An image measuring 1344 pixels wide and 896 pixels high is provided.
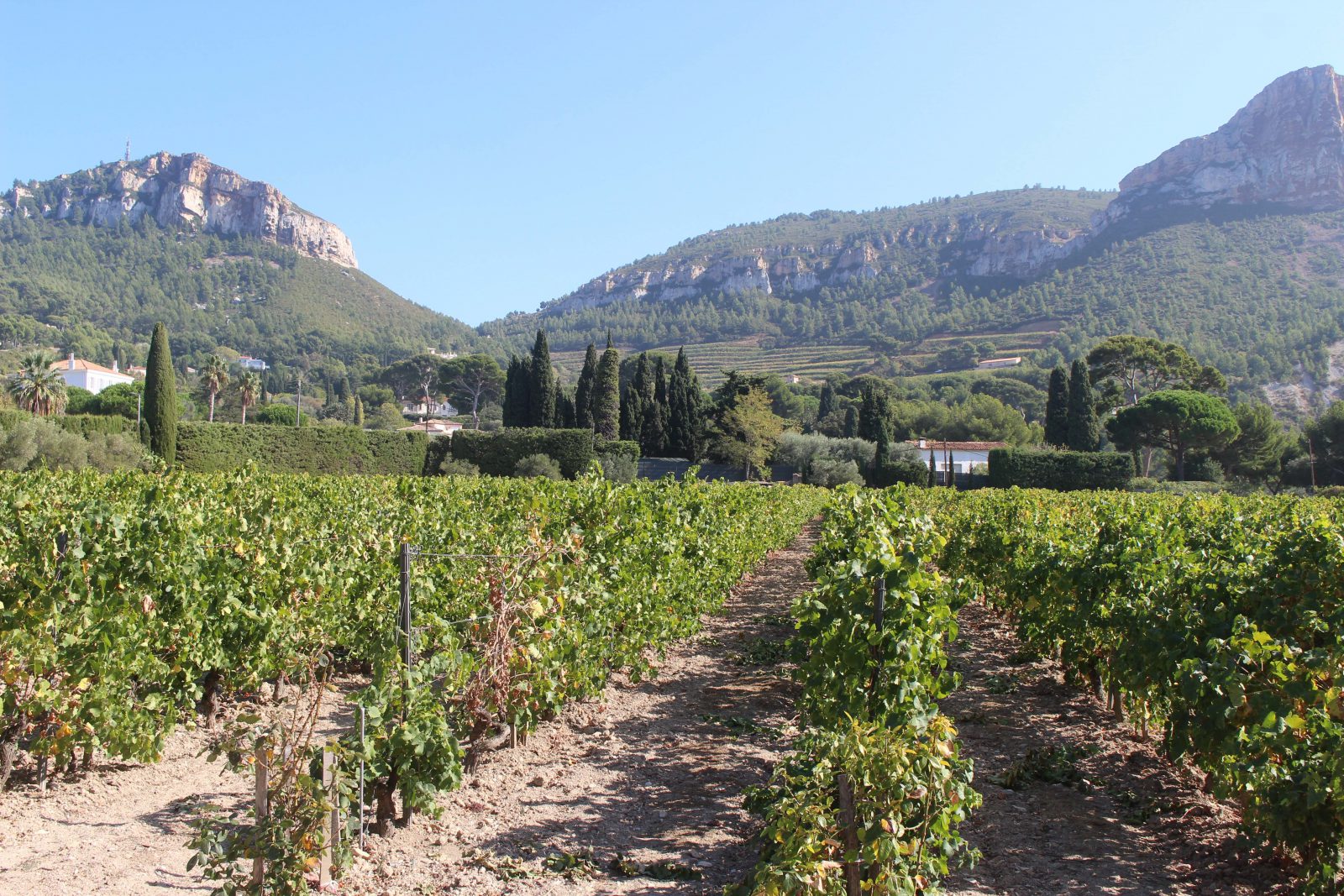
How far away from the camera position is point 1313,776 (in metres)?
3.34

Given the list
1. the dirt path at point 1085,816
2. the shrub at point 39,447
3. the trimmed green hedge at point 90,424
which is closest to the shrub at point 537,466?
the trimmed green hedge at point 90,424

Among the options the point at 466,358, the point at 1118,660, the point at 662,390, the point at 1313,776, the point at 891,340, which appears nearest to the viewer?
the point at 1313,776

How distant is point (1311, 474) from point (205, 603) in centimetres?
5294

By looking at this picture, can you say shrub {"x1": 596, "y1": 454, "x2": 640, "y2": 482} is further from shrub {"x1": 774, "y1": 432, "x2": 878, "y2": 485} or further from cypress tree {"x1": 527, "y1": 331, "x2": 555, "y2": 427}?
shrub {"x1": 774, "y1": 432, "x2": 878, "y2": 485}

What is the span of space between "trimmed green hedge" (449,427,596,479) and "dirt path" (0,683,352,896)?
122 feet

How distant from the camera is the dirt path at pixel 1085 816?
164 inches

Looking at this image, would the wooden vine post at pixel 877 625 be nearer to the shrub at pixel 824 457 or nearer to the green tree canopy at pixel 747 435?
the shrub at pixel 824 457

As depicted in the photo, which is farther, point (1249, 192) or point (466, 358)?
point (1249, 192)

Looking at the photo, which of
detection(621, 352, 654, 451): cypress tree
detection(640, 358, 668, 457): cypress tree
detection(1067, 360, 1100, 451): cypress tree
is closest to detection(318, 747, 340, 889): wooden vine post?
detection(621, 352, 654, 451): cypress tree

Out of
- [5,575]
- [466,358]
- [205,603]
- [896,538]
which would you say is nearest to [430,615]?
[205,603]

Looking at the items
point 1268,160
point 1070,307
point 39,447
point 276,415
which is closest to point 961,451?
point 276,415

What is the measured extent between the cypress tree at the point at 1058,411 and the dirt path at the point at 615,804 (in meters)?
49.1

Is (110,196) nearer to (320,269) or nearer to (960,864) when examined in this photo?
(320,269)

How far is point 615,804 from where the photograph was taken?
16.5 feet
